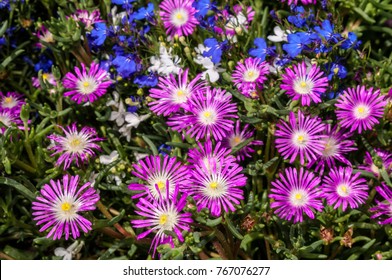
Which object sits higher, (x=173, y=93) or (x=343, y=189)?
(x=173, y=93)

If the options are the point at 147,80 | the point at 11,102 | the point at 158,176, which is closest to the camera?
the point at 158,176

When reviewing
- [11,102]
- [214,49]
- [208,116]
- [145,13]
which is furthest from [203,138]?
[11,102]

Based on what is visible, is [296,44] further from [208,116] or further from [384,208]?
[384,208]

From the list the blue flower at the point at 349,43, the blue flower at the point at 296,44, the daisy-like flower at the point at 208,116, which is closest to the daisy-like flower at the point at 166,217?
the daisy-like flower at the point at 208,116

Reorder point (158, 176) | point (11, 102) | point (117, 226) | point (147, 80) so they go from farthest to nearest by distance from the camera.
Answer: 1. point (11, 102)
2. point (147, 80)
3. point (117, 226)
4. point (158, 176)

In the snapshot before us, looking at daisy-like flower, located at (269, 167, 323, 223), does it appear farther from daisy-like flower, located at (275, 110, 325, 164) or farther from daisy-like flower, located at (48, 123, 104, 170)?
daisy-like flower, located at (48, 123, 104, 170)

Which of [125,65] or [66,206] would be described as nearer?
[66,206]

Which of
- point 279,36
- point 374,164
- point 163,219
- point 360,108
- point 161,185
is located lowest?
point 163,219
